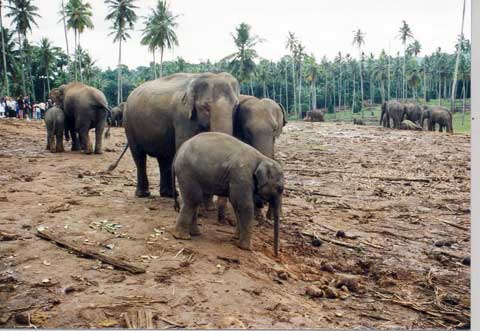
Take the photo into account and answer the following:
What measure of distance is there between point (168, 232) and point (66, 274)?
2.55ft

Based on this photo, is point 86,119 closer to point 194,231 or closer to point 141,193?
point 141,193

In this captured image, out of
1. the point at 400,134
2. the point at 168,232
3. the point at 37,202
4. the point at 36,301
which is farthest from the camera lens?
the point at 400,134

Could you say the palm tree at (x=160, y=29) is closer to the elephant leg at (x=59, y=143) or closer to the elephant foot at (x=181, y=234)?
the elephant foot at (x=181, y=234)

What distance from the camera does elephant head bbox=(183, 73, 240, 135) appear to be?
353 centimetres

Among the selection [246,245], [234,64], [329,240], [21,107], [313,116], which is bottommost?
[329,240]

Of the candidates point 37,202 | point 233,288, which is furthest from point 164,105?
point 233,288

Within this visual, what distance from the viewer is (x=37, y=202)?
366 centimetres

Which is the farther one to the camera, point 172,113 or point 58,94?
point 58,94

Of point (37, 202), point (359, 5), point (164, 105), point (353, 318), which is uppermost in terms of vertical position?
point (359, 5)

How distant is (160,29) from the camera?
358 centimetres

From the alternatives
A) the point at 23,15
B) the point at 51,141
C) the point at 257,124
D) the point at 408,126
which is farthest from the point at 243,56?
the point at 408,126

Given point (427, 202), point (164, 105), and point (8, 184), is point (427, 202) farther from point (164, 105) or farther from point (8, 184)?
point (8, 184)

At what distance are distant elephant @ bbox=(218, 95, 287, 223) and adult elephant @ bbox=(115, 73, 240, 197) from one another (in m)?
0.13

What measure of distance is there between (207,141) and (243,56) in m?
0.85
